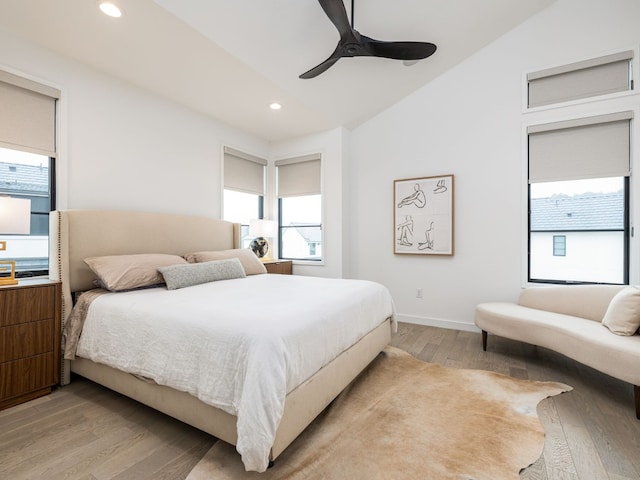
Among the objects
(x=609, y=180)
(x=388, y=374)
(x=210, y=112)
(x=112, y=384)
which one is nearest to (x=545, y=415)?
(x=388, y=374)

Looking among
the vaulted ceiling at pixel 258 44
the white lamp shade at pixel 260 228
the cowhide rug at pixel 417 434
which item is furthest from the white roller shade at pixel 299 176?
the cowhide rug at pixel 417 434

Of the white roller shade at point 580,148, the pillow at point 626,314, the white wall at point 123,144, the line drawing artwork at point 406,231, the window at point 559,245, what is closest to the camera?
the pillow at point 626,314

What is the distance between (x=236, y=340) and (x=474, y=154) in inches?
138

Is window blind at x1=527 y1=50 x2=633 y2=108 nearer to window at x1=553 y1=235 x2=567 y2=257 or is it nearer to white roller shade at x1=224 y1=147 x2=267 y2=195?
window at x1=553 y1=235 x2=567 y2=257

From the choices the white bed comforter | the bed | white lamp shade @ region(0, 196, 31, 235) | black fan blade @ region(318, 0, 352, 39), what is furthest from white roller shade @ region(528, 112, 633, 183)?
white lamp shade @ region(0, 196, 31, 235)

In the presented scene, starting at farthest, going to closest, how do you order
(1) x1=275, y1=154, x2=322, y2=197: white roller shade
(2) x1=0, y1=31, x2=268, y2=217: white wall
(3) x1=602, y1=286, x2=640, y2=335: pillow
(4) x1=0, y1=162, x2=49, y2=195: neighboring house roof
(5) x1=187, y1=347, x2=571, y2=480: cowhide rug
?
1. (1) x1=275, y1=154, x2=322, y2=197: white roller shade
2. (2) x1=0, y1=31, x2=268, y2=217: white wall
3. (4) x1=0, y1=162, x2=49, y2=195: neighboring house roof
4. (3) x1=602, y1=286, x2=640, y2=335: pillow
5. (5) x1=187, y1=347, x2=571, y2=480: cowhide rug

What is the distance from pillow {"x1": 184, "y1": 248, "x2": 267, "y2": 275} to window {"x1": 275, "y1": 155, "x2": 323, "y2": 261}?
3.98 feet

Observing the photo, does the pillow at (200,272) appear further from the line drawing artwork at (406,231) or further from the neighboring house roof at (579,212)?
the neighboring house roof at (579,212)

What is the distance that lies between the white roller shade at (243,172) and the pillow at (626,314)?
13.6 ft

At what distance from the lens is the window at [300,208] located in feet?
14.9

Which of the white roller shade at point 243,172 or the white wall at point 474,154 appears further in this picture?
the white roller shade at point 243,172

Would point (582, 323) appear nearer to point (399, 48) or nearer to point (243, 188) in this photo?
point (399, 48)

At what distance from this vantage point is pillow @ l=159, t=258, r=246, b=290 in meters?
2.46

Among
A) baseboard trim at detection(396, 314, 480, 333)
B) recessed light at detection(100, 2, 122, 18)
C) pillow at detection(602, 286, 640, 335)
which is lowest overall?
baseboard trim at detection(396, 314, 480, 333)
